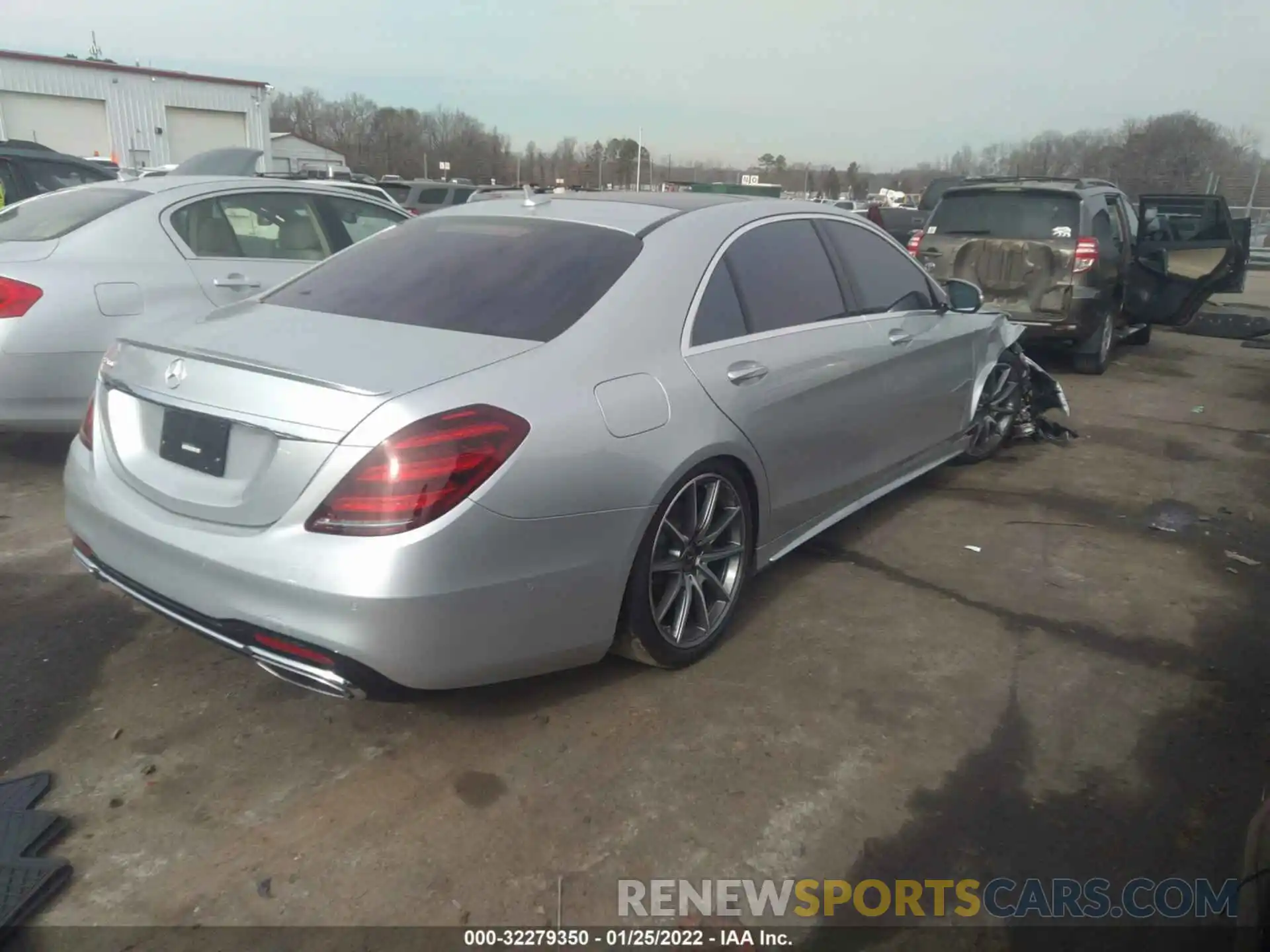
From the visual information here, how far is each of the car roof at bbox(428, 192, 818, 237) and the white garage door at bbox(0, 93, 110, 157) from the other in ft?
97.0

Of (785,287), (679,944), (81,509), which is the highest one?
(785,287)

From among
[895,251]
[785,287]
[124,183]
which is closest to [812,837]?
[785,287]

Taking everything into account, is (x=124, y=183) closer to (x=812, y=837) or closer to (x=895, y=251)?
(x=895, y=251)

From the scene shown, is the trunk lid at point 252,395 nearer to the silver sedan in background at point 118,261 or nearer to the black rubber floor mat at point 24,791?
the black rubber floor mat at point 24,791

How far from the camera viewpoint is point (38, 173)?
9.21 meters

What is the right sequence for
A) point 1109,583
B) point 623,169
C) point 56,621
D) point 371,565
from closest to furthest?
1. point 371,565
2. point 56,621
3. point 1109,583
4. point 623,169

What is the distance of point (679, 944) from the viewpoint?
7.40ft

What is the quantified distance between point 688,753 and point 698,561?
0.68 m

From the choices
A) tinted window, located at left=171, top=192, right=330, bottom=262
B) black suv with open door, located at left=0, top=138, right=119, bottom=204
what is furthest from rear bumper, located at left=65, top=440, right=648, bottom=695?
black suv with open door, located at left=0, top=138, right=119, bottom=204

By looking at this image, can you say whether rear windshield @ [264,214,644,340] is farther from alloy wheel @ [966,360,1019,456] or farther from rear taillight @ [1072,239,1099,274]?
rear taillight @ [1072,239,1099,274]

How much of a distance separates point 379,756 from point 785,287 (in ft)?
7.61

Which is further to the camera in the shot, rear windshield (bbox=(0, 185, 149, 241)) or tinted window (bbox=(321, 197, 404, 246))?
tinted window (bbox=(321, 197, 404, 246))

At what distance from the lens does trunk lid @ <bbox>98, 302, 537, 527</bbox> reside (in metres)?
2.50

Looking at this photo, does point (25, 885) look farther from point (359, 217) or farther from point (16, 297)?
point (359, 217)
